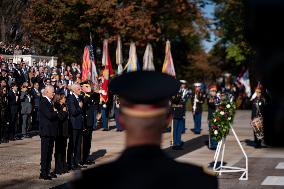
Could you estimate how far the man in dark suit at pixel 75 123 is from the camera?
43.9 ft

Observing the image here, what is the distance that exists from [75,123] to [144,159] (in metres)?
11.4

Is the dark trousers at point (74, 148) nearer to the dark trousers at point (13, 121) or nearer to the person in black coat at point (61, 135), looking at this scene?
the person in black coat at point (61, 135)

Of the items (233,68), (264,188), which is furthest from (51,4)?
(233,68)

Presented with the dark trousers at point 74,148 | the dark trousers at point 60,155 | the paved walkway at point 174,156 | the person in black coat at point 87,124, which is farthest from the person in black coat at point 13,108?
the dark trousers at point 60,155

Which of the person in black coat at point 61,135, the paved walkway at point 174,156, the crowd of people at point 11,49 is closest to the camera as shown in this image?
the paved walkway at point 174,156

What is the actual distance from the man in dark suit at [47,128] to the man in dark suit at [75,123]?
0.97 meters

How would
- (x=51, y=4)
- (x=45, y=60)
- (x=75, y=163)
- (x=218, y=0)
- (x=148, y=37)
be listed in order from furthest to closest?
(x=218, y=0) → (x=148, y=37) → (x=51, y=4) → (x=45, y=60) → (x=75, y=163)

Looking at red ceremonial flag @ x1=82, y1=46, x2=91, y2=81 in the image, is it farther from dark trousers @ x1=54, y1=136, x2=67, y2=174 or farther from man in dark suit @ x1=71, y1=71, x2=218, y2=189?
man in dark suit @ x1=71, y1=71, x2=218, y2=189

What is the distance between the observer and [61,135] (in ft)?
42.3

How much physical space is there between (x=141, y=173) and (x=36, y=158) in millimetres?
13797

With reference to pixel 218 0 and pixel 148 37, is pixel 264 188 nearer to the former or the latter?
pixel 148 37

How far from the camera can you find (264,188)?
37.9 feet

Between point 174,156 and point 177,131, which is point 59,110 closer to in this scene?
point 174,156

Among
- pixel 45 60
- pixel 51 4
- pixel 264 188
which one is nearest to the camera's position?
pixel 264 188
